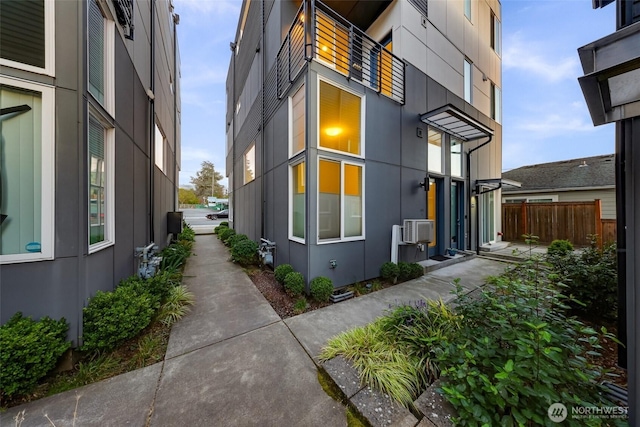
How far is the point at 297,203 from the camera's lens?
184 inches

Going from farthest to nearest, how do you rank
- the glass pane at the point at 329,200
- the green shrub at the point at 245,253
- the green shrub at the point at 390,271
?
the green shrub at the point at 245,253, the green shrub at the point at 390,271, the glass pane at the point at 329,200

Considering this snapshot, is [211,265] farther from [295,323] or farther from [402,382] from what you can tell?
[402,382]

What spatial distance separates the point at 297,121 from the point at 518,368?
4770 millimetres

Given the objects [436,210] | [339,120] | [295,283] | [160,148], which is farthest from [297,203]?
[160,148]

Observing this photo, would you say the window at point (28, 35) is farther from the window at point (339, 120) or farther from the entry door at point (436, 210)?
the entry door at point (436, 210)

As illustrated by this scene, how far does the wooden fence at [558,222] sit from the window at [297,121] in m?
9.86

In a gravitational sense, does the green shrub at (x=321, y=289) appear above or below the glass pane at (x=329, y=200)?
below

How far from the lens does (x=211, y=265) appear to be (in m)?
6.35

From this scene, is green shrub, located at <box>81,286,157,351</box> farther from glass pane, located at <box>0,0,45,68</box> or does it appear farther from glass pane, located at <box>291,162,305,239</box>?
glass pane, located at <box>291,162,305,239</box>

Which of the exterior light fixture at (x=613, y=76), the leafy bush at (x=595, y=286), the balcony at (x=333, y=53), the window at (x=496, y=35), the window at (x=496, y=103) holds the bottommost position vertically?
the leafy bush at (x=595, y=286)

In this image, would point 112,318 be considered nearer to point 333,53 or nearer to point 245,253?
point 245,253

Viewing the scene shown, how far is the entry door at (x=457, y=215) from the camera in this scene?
282 inches

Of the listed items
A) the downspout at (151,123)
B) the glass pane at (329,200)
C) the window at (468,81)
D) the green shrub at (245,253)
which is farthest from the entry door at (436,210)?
the downspout at (151,123)

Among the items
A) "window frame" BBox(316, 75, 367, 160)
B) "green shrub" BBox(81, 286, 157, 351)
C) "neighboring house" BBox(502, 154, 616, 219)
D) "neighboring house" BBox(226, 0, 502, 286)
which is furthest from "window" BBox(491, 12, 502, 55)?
"green shrub" BBox(81, 286, 157, 351)
